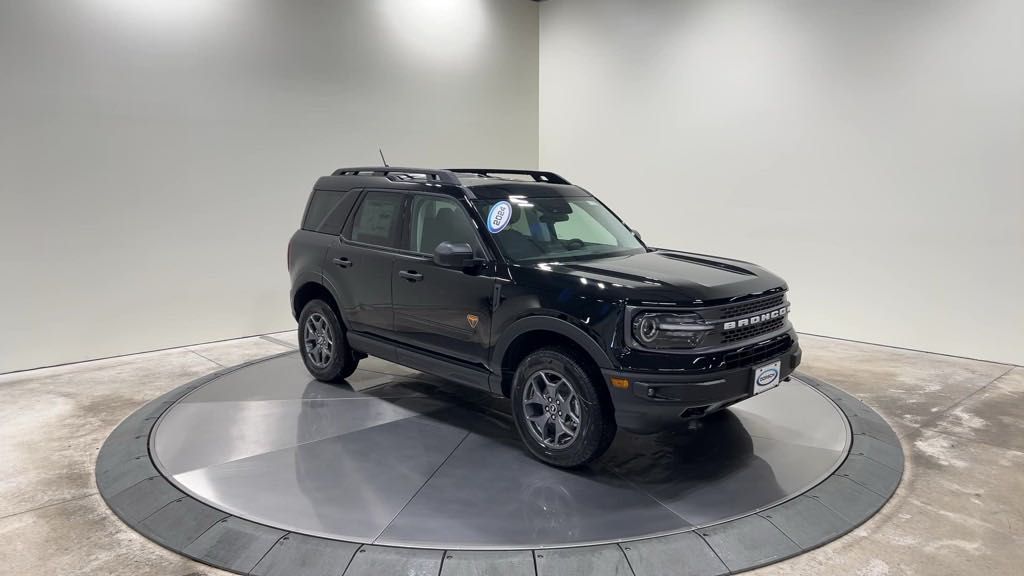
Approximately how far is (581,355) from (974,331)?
182 inches

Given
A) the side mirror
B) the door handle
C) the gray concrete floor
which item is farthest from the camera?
the door handle

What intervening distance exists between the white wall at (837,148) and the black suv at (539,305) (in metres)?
3.21

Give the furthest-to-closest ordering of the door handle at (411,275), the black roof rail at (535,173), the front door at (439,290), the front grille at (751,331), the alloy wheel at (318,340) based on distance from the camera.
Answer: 1. the alloy wheel at (318,340)
2. the black roof rail at (535,173)
3. the door handle at (411,275)
4. the front door at (439,290)
5. the front grille at (751,331)

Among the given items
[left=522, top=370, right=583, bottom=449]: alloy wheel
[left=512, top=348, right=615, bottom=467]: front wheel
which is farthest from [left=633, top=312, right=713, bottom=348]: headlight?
[left=522, top=370, right=583, bottom=449]: alloy wheel

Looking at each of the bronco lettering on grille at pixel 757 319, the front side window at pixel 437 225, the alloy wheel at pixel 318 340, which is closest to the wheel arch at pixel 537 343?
the front side window at pixel 437 225

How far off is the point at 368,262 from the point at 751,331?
2646 mm

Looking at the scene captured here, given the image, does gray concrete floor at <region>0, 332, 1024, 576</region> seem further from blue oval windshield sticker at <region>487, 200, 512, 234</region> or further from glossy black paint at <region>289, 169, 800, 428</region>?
blue oval windshield sticker at <region>487, 200, 512, 234</region>

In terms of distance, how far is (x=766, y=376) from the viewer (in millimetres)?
3588

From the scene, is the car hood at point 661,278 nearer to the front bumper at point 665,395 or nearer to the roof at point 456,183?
the front bumper at point 665,395

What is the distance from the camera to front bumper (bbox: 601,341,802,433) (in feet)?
10.8

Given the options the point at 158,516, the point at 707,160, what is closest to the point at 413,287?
the point at 158,516

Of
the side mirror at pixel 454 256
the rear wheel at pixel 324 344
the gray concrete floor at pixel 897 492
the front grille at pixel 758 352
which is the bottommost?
the gray concrete floor at pixel 897 492

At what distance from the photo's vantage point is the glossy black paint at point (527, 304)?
11.0ft

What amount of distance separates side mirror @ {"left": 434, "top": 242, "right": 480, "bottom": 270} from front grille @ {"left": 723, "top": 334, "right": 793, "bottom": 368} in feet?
5.11
